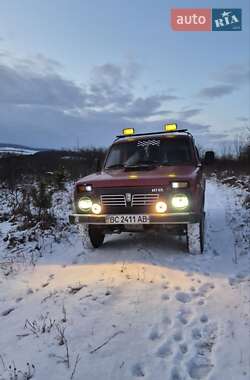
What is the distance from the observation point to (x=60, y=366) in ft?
11.6

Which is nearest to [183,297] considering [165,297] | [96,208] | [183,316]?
[165,297]

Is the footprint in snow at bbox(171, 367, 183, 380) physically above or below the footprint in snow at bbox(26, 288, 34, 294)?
above

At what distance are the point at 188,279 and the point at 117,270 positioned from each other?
1026mm

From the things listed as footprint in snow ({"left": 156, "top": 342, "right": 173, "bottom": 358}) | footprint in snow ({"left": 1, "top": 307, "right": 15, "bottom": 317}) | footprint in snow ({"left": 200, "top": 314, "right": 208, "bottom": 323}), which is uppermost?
Result: footprint in snow ({"left": 156, "top": 342, "right": 173, "bottom": 358})

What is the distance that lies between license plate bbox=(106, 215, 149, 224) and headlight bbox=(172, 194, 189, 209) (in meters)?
0.46

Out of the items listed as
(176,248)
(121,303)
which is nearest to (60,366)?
(121,303)

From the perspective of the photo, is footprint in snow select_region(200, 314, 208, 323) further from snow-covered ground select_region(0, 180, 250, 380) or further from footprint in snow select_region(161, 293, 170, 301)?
footprint in snow select_region(161, 293, 170, 301)

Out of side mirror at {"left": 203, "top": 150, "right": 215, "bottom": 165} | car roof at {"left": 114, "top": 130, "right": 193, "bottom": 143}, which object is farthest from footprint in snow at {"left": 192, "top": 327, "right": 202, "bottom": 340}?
side mirror at {"left": 203, "top": 150, "right": 215, "bottom": 165}

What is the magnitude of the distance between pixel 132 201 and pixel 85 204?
0.81 meters

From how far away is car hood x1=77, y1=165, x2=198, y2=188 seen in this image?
6.17 metres

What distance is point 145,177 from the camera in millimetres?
6309

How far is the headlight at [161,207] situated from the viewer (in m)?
6.17

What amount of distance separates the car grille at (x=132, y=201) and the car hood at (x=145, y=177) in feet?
0.54

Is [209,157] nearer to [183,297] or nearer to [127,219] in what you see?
[127,219]
